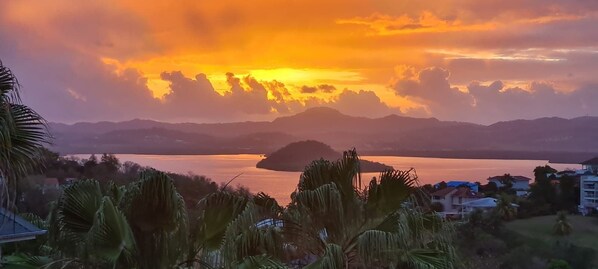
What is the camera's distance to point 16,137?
241 inches

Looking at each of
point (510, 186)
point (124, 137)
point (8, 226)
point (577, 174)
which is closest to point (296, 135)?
point (124, 137)

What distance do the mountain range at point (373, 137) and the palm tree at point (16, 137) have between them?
60857 millimetres

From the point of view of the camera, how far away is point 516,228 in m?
47.7

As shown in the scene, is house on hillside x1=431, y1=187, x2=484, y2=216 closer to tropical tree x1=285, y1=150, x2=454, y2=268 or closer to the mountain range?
the mountain range

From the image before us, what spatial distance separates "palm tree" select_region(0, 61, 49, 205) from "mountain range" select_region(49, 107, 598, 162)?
60.9 metres

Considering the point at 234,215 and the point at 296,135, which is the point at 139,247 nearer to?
the point at 234,215

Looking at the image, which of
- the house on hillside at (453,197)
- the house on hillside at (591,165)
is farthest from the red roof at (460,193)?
the house on hillside at (591,165)

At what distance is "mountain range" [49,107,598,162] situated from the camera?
8188 centimetres

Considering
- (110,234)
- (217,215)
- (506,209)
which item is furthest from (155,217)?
(506,209)

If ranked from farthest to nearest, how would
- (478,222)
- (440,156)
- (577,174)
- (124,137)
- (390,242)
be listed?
(440,156) < (124,137) < (577,174) < (478,222) < (390,242)

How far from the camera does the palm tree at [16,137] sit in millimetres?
5859

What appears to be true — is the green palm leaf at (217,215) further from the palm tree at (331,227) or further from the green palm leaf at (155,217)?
the green palm leaf at (155,217)

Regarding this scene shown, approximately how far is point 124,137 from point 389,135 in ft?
128

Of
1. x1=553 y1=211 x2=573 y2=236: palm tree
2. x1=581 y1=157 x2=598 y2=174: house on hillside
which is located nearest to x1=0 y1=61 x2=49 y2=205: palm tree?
x1=553 y1=211 x2=573 y2=236: palm tree
